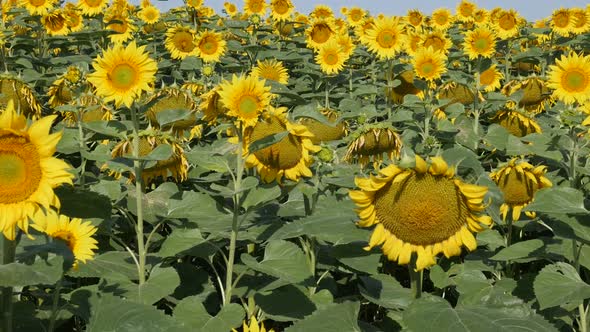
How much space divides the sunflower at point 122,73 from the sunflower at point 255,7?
6.32 metres

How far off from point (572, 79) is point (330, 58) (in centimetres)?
303

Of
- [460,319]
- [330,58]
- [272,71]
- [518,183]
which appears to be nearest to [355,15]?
[330,58]

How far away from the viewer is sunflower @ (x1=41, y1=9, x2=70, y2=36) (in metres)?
7.87

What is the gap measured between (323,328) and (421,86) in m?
4.44

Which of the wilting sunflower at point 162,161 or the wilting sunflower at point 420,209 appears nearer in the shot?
the wilting sunflower at point 420,209

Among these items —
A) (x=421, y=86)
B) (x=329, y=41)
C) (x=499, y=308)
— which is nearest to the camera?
(x=499, y=308)

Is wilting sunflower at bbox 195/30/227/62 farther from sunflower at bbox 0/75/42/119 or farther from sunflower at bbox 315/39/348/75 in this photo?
sunflower at bbox 0/75/42/119

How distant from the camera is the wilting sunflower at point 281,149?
3.34 meters

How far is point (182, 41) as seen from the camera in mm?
7785

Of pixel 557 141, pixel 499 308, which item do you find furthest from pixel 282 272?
pixel 557 141

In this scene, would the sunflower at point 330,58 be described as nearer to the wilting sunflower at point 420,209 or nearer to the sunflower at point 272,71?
the sunflower at point 272,71

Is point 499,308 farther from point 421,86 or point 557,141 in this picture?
point 421,86

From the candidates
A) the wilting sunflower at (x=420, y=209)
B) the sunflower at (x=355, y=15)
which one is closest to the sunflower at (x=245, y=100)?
the wilting sunflower at (x=420, y=209)

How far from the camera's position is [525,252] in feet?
9.98
